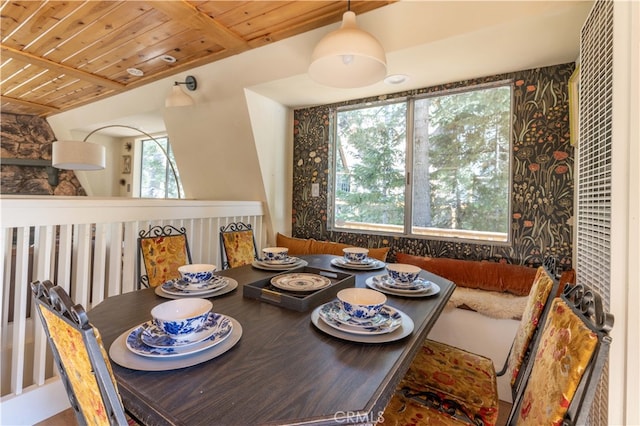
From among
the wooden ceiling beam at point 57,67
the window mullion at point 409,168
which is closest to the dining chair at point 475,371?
A: the window mullion at point 409,168

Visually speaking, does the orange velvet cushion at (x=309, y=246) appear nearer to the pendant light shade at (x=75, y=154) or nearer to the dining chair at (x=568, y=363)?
the dining chair at (x=568, y=363)

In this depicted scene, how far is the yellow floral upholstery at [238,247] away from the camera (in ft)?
7.04

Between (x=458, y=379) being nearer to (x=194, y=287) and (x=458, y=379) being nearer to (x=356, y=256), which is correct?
(x=356, y=256)

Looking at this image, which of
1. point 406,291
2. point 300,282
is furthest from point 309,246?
point 406,291

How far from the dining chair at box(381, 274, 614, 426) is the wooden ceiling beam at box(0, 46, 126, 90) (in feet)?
13.6

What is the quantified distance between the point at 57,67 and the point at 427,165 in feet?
12.1

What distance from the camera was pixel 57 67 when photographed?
2908 millimetres

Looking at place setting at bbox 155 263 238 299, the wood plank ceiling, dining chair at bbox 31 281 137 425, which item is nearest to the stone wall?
the wood plank ceiling

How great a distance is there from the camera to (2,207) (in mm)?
1438

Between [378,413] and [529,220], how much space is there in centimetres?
204

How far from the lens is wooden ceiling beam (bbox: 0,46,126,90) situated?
2.65m

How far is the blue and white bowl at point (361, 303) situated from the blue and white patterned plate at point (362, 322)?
0.06 feet

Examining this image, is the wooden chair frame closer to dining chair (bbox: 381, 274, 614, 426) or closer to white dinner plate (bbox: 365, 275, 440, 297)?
dining chair (bbox: 381, 274, 614, 426)

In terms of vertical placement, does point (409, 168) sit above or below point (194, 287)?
above
